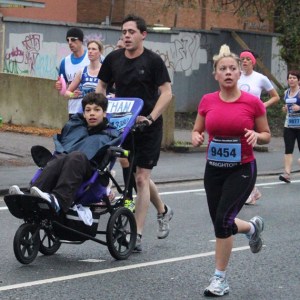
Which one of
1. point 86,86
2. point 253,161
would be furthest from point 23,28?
point 253,161

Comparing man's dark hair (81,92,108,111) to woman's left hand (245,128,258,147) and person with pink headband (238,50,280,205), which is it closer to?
woman's left hand (245,128,258,147)

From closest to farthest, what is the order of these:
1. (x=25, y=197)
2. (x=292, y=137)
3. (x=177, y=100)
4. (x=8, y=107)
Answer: (x=25, y=197), (x=292, y=137), (x=8, y=107), (x=177, y=100)

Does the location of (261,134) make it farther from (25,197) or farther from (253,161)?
(25,197)

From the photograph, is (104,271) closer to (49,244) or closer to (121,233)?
(121,233)

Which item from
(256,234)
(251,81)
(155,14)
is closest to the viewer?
(256,234)

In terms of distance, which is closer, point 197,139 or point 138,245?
point 197,139

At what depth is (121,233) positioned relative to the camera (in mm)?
8055

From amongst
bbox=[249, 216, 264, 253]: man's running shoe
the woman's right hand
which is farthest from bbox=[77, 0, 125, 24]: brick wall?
the woman's right hand

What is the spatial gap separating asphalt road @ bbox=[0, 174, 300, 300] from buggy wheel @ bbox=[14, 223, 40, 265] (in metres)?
0.09

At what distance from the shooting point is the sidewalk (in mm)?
13805

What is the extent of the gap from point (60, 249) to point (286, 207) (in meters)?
4.19

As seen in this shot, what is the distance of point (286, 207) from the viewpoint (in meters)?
11.8

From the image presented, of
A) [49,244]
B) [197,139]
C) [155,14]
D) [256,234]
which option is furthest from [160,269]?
[155,14]

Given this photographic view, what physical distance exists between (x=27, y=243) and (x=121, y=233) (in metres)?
→ 0.90
